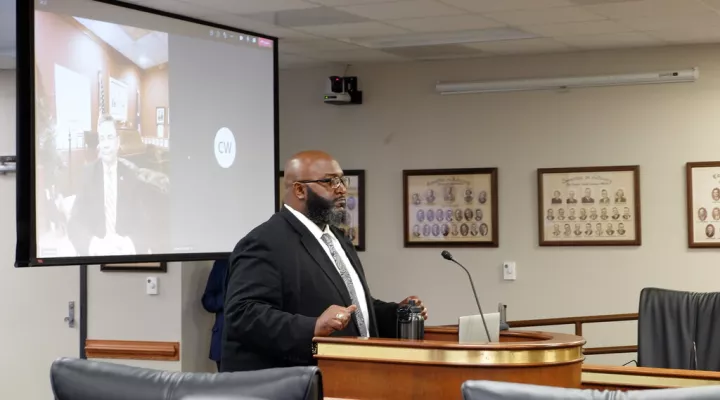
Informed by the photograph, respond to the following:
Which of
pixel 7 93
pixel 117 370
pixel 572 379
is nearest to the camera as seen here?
pixel 117 370

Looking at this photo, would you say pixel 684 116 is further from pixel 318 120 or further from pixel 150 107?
pixel 150 107

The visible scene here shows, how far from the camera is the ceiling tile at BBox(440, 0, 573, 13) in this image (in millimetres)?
4859

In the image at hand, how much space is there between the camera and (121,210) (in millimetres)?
4699

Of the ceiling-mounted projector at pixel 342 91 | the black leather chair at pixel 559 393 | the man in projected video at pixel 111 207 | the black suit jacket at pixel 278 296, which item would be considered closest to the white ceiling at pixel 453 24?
the ceiling-mounted projector at pixel 342 91

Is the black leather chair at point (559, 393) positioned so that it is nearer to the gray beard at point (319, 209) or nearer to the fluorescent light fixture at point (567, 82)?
the gray beard at point (319, 209)

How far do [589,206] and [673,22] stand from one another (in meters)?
1.48

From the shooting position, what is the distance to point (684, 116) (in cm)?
620

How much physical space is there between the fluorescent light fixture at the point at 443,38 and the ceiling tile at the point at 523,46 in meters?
0.17

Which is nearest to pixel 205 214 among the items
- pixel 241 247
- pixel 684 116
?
pixel 241 247

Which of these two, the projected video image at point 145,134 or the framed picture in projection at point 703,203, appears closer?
the projected video image at point 145,134

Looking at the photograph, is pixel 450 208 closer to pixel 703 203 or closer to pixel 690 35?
pixel 703 203

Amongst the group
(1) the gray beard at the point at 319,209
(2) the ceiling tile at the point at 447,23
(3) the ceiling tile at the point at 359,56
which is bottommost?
(1) the gray beard at the point at 319,209

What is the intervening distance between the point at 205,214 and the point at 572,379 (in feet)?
8.68

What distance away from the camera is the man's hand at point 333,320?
301 cm
